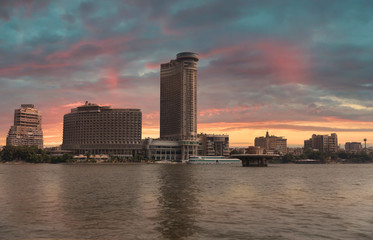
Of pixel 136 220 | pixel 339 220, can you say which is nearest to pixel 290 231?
pixel 339 220

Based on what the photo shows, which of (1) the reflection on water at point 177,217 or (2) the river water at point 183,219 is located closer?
(2) the river water at point 183,219

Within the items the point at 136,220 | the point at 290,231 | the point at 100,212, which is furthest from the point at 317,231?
the point at 100,212

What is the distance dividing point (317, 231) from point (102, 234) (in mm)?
18822

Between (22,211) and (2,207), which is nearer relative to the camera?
(22,211)

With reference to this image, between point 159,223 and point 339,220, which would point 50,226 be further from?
point 339,220

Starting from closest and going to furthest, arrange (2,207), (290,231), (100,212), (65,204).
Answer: (290,231)
(100,212)
(2,207)
(65,204)

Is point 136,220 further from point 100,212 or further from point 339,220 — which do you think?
point 339,220

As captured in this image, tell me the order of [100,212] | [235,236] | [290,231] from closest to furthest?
1. [235,236]
2. [290,231]
3. [100,212]

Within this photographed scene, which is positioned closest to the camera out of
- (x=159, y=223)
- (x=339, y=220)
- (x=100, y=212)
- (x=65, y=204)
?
(x=159, y=223)

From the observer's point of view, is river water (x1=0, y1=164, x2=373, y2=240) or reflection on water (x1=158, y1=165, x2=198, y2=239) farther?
reflection on water (x1=158, y1=165, x2=198, y2=239)

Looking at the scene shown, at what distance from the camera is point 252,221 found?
118ft

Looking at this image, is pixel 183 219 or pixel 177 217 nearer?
pixel 183 219

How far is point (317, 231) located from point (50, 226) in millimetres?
24368

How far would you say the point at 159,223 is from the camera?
34906mm
